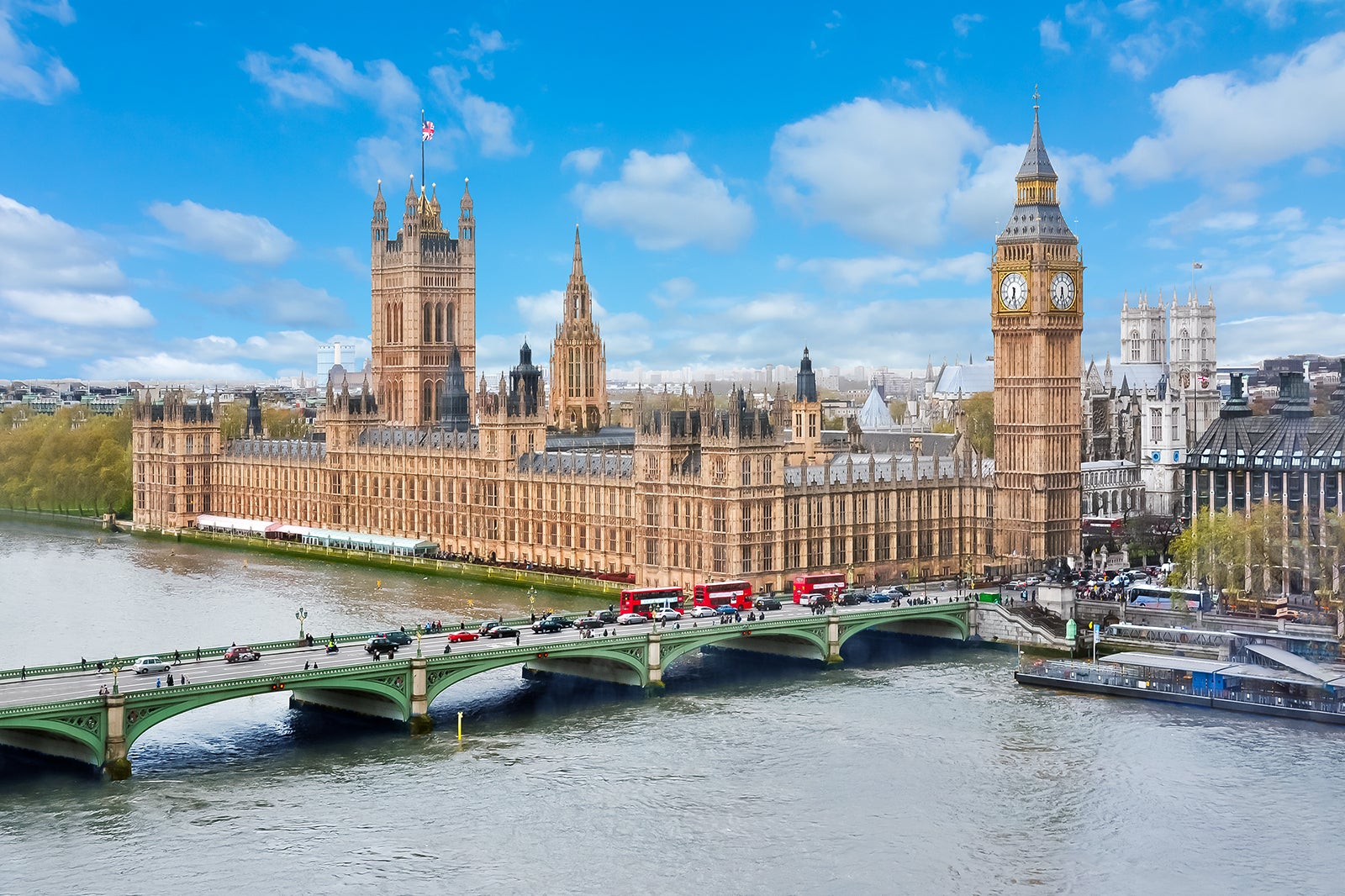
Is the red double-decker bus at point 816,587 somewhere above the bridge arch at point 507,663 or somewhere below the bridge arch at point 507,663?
above

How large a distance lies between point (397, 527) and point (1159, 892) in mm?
96372

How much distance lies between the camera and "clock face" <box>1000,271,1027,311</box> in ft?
378

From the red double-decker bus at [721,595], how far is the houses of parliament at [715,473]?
493 centimetres

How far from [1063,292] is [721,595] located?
3368 centimetres

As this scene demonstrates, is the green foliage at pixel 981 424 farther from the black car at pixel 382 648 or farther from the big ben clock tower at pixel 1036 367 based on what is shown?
the black car at pixel 382 648

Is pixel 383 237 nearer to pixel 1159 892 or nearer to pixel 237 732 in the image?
pixel 237 732

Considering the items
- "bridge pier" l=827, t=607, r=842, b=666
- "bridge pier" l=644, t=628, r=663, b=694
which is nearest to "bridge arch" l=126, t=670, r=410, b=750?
"bridge pier" l=644, t=628, r=663, b=694

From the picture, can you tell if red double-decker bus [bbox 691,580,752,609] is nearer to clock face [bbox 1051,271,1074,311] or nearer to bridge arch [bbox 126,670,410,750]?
bridge arch [bbox 126,670,410,750]

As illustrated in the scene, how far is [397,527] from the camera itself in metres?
145

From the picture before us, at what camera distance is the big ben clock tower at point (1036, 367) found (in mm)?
115062

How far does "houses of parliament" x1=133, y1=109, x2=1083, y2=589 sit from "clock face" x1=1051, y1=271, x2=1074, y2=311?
4.4 inches

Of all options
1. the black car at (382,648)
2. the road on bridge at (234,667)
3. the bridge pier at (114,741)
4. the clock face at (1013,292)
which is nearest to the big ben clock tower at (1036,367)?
the clock face at (1013,292)

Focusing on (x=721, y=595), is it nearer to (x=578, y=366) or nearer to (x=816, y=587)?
(x=816, y=587)

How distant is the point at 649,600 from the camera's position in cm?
9938
